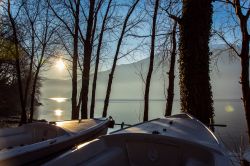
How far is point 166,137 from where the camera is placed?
17.3ft

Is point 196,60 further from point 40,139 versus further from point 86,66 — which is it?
point 86,66

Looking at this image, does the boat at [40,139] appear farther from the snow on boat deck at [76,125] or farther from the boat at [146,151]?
the boat at [146,151]

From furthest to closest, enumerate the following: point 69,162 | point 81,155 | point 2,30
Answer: point 2,30 → point 81,155 → point 69,162

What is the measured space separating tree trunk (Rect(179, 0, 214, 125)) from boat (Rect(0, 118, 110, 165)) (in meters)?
3.42

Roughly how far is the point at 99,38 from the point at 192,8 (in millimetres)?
12046

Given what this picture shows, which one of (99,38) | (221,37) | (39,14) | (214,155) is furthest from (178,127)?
(39,14)

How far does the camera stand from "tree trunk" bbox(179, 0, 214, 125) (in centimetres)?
917

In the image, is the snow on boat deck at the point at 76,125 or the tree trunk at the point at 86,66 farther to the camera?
the tree trunk at the point at 86,66

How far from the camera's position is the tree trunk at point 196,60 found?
361 inches

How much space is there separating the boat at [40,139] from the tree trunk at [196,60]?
11.2 feet

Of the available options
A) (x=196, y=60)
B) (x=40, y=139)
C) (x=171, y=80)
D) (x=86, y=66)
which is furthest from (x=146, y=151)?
(x=171, y=80)

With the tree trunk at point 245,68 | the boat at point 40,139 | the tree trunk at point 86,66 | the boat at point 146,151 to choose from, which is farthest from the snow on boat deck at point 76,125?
the tree trunk at point 86,66

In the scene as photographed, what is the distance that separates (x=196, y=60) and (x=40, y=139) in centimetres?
536

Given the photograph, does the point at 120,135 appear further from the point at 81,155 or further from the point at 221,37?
the point at 221,37
